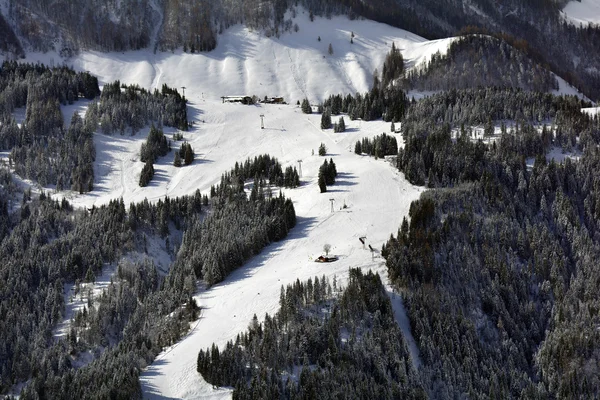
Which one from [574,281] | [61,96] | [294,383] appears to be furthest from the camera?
[61,96]

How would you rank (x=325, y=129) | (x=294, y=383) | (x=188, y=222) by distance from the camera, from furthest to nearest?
(x=325, y=129), (x=188, y=222), (x=294, y=383)

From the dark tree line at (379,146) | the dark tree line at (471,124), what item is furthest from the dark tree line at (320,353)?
the dark tree line at (379,146)

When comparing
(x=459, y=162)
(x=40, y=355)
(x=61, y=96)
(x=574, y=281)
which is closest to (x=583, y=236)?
(x=574, y=281)

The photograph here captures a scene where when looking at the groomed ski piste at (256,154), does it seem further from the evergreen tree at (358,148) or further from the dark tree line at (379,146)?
the dark tree line at (379,146)

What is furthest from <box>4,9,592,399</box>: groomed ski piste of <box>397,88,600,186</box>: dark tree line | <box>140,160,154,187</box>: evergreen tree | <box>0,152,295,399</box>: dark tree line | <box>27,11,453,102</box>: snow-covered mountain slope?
<box>397,88,600,186</box>: dark tree line

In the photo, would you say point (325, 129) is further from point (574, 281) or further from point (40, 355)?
point (40, 355)

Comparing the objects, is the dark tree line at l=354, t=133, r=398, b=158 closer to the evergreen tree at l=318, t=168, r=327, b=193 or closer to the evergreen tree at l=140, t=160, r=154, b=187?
the evergreen tree at l=318, t=168, r=327, b=193
